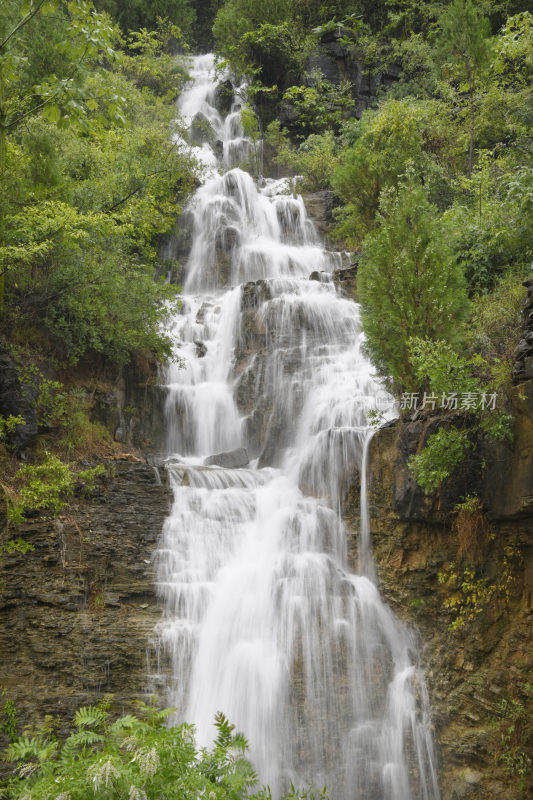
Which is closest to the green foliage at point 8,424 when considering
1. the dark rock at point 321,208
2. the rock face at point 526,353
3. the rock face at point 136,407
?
the rock face at point 136,407

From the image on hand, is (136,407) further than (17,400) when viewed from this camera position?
Yes

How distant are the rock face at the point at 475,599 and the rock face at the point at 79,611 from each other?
3788 millimetres

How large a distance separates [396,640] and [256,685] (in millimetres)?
2097

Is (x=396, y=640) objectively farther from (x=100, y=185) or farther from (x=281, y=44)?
(x=281, y=44)

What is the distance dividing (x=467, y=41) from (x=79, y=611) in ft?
55.8

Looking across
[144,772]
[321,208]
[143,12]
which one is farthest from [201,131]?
[144,772]

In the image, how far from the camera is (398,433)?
8.27 m

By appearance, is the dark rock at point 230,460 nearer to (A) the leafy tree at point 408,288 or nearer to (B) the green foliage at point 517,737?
(A) the leafy tree at point 408,288

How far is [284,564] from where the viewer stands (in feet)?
27.6

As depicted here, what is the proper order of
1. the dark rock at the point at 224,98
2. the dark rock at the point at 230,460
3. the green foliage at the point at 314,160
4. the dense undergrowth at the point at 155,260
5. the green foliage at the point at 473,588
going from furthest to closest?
1. the dark rock at the point at 224,98
2. the green foliage at the point at 314,160
3. the dark rock at the point at 230,460
4. the green foliage at the point at 473,588
5. the dense undergrowth at the point at 155,260

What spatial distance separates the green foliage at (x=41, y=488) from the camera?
7.57 m

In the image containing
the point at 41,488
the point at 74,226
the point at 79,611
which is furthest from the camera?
the point at 74,226

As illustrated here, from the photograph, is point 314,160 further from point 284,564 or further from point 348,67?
point 284,564

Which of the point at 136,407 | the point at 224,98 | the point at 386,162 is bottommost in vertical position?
the point at 136,407
